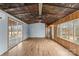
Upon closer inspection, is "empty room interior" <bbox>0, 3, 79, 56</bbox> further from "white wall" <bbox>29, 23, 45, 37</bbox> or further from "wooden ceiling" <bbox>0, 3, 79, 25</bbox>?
"white wall" <bbox>29, 23, 45, 37</bbox>

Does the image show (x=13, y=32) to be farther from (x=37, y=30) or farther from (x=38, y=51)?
(x=37, y=30)

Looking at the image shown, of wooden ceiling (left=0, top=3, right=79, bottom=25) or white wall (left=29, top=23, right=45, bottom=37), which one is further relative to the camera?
white wall (left=29, top=23, right=45, bottom=37)

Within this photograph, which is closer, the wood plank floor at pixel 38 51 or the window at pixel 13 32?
the wood plank floor at pixel 38 51

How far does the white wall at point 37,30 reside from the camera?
73.3 feet

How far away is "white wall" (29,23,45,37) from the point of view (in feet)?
73.3

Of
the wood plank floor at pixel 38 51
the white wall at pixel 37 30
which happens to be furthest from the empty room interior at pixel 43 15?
the white wall at pixel 37 30

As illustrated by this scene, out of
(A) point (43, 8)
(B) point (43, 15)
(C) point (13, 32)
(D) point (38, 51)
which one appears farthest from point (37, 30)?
(A) point (43, 8)

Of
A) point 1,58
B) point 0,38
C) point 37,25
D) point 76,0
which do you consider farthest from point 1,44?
point 37,25

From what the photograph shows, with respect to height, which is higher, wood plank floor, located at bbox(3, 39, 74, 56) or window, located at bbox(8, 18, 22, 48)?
window, located at bbox(8, 18, 22, 48)

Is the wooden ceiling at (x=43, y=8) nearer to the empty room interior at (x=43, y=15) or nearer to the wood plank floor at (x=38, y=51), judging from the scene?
the empty room interior at (x=43, y=15)

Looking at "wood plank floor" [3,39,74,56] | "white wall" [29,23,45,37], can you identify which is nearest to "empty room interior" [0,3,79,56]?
"wood plank floor" [3,39,74,56]

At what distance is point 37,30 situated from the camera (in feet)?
73.7

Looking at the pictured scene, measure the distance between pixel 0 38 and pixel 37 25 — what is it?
616 inches

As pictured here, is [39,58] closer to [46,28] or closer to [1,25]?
[1,25]
